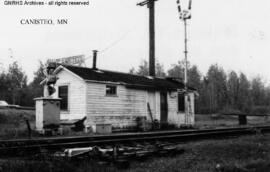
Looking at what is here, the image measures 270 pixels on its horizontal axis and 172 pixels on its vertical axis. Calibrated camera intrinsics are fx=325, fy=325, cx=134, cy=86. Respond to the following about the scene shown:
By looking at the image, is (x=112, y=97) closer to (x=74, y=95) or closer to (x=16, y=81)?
(x=74, y=95)

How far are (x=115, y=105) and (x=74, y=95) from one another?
8.46 feet

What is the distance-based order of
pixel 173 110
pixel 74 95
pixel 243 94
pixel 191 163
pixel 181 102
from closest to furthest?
1. pixel 191 163
2. pixel 74 95
3. pixel 173 110
4. pixel 181 102
5. pixel 243 94

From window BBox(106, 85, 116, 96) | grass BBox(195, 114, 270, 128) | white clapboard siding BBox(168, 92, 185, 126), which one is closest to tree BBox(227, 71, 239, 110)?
grass BBox(195, 114, 270, 128)

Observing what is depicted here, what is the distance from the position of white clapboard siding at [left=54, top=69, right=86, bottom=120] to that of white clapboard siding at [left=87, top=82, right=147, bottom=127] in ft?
1.29

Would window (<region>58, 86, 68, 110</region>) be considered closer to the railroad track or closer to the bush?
the railroad track

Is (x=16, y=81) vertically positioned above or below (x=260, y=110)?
above

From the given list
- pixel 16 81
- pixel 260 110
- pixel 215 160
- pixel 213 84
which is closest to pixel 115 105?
pixel 215 160

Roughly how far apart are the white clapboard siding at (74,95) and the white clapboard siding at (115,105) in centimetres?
39

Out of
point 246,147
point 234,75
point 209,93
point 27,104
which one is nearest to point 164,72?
point 209,93

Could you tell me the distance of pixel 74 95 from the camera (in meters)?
19.1

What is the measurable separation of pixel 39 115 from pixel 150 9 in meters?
18.7

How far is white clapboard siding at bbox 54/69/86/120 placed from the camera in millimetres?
18453

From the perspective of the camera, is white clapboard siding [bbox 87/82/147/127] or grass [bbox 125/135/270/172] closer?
grass [bbox 125/135/270/172]

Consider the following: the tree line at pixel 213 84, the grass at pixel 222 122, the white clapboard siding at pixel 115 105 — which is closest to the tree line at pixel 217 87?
the tree line at pixel 213 84
